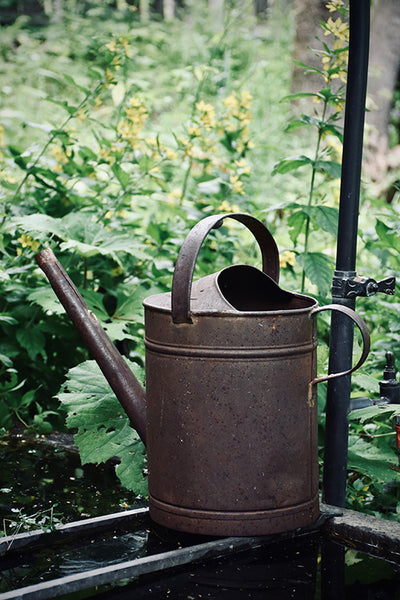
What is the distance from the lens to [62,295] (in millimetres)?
1800

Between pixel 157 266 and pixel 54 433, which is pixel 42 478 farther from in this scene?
pixel 157 266

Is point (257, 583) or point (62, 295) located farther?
point (62, 295)

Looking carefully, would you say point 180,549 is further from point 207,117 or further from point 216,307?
point 207,117

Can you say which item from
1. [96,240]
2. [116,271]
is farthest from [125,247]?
[116,271]

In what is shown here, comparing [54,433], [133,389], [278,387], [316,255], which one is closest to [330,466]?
[278,387]

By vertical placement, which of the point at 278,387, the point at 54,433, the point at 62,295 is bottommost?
the point at 54,433

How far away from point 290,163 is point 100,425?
1066mm

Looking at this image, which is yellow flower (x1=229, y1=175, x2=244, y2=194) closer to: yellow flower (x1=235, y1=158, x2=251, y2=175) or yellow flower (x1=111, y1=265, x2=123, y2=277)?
yellow flower (x1=235, y1=158, x2=251, y2=175)

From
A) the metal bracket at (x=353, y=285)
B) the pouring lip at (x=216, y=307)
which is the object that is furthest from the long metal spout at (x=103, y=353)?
the metal bracket at (x=353, y=285)

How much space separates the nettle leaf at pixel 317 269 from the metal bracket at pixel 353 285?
46cm

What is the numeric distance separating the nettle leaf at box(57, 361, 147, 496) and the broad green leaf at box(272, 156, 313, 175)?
91cm

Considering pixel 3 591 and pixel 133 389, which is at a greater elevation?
pixel 133 389

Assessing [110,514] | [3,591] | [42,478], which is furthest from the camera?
[42,478]

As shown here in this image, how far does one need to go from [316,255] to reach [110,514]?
3.72 feet
